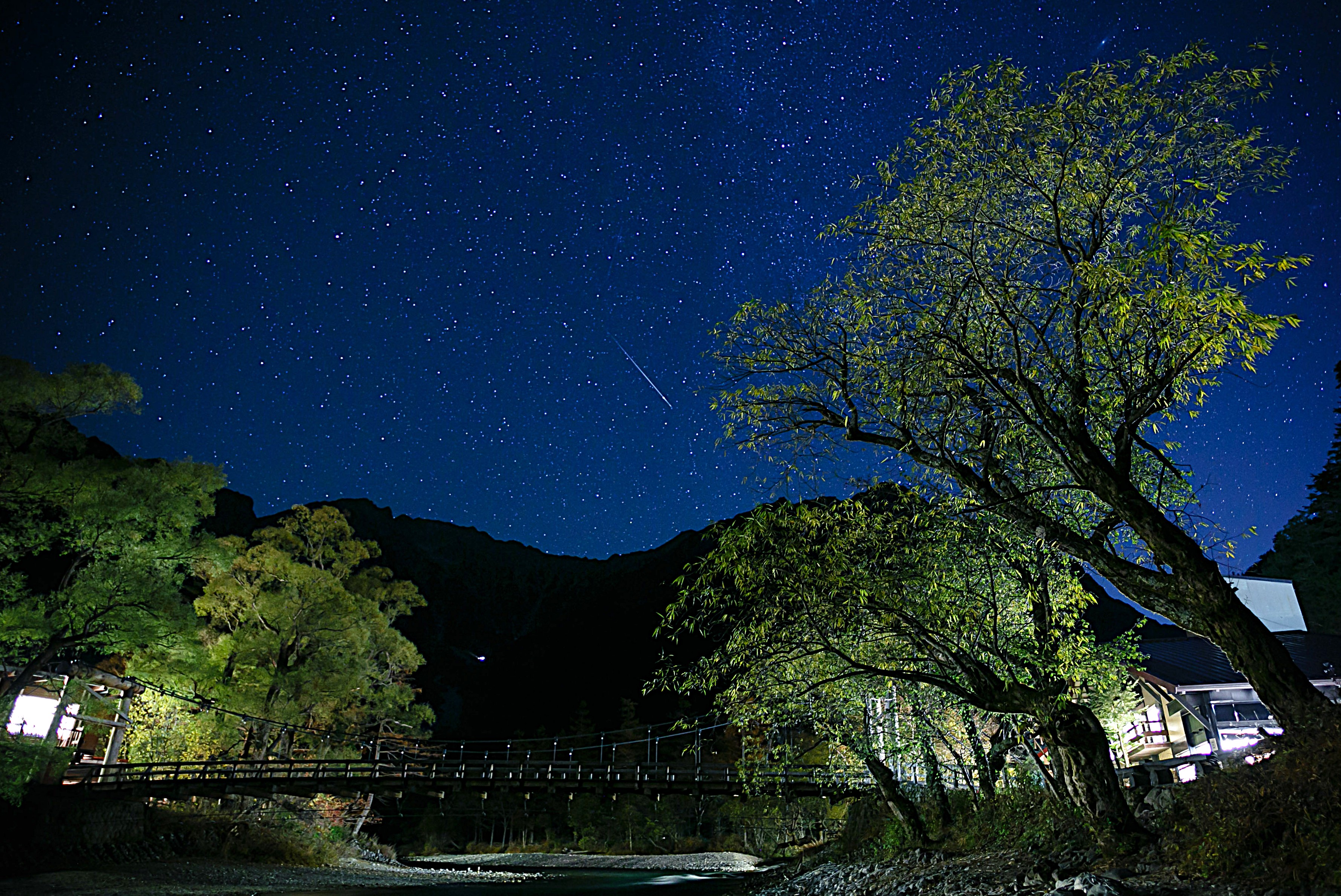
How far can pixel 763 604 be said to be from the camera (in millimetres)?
8602

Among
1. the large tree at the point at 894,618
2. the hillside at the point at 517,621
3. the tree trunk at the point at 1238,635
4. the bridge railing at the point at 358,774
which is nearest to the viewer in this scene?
the tree trunk at the point at 1238,635

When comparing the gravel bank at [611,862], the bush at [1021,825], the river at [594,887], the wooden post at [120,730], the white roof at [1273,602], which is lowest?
the gravel bank at [611,862]

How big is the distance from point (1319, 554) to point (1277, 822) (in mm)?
42686

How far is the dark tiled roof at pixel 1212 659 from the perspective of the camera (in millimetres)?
23156

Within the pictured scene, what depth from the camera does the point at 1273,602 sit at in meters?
30.5

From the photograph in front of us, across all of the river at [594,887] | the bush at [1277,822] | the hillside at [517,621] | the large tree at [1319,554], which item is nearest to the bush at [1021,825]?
the bush at [1277,822]

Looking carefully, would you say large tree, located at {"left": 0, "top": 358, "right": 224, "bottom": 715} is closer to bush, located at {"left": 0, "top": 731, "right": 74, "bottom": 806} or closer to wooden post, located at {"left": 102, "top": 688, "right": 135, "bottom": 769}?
bush, located at {"left": 0, "top": 731, "right": 74, "bottom": 806}

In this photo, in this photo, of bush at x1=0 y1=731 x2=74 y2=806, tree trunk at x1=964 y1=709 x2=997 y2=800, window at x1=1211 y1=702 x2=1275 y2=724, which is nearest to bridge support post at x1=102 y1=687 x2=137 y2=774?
bush at x1=0 y1=731 x2=74 y2=806

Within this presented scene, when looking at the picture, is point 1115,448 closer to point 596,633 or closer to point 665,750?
point 665,750

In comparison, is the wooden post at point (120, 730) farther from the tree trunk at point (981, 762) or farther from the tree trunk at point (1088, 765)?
the tree trunk at point (1088, 765)

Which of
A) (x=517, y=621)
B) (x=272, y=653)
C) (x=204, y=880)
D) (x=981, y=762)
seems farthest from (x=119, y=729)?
(x=517, y=621)

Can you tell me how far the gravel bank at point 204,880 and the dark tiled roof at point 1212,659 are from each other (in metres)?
25.4

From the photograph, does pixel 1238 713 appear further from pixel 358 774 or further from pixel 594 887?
pixel 358 774

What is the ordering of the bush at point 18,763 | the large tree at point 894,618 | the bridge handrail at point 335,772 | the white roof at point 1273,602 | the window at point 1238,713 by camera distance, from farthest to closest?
the white roof at point 1273,602 < the window at point 1238,713 < the bridge handrail at point 335,772 < the bush at point 18,763 < the large tree at point 894,618
